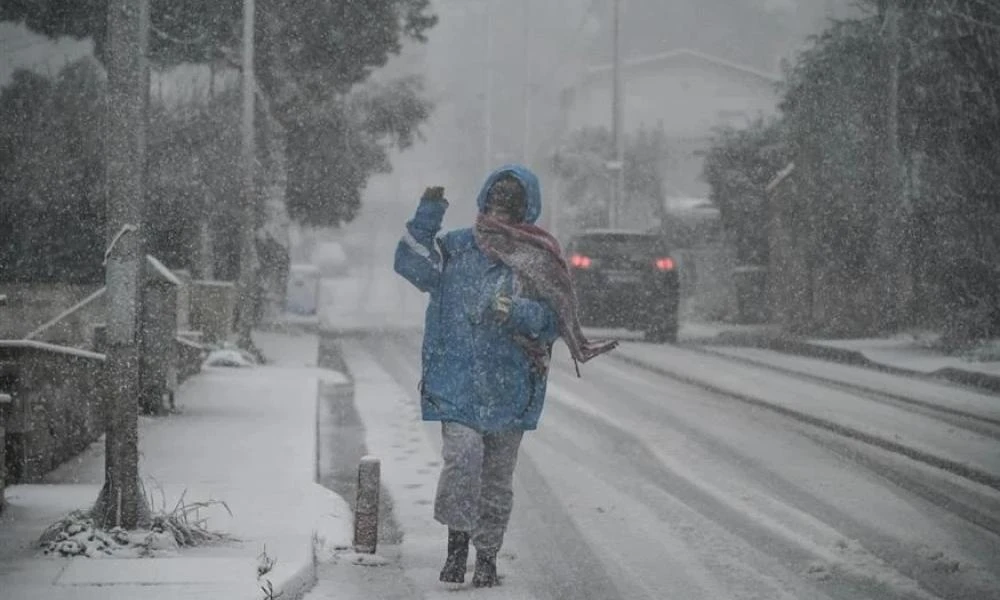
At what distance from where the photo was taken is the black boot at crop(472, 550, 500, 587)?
17.8 ft

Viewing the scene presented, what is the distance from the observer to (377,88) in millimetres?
24766

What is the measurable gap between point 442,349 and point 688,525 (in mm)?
2052

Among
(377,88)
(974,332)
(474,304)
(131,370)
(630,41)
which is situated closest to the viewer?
(474,304)

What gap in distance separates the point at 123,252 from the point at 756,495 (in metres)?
3.85

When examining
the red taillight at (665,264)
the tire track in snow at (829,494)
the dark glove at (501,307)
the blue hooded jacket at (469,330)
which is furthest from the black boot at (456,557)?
the red taillight at (665,264)

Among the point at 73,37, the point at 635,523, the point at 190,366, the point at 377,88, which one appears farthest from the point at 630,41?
the point at 635,523

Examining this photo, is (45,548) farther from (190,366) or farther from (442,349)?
(190,366)

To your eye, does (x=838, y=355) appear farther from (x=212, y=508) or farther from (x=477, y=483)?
(x=477, y=483)

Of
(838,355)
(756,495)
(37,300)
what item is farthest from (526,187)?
(838,355)

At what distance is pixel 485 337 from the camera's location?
211 inches

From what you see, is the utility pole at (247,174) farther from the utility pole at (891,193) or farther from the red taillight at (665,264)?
the utility pole at (891,193)

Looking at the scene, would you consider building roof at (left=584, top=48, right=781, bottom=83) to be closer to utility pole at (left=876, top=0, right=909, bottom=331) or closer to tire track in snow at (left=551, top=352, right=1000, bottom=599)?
utility pole at (left=876, top=0, right=909, bottom=331)

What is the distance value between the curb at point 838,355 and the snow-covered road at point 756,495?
3.81 feet

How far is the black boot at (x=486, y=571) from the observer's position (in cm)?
543
